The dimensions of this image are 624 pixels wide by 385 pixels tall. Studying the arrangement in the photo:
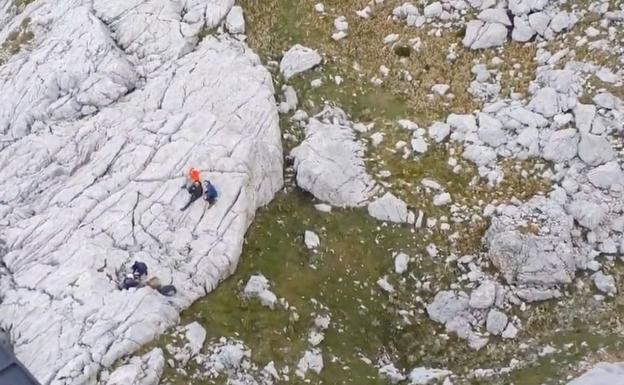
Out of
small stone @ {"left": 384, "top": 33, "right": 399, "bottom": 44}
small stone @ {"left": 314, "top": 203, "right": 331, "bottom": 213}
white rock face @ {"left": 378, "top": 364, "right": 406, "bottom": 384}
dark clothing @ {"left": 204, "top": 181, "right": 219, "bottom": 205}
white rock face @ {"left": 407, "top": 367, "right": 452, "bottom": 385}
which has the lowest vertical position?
white rock face @ {"left": 407, "top": 367, "right": 452, "bottom": 385}

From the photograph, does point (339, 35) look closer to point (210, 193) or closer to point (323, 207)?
point (323, 207)

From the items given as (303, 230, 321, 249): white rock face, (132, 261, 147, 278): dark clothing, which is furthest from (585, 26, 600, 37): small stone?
(132, 261, 147, 278): dark clothing

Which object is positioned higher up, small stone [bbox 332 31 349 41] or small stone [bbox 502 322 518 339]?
small stone [bbox 332 31 349 41]

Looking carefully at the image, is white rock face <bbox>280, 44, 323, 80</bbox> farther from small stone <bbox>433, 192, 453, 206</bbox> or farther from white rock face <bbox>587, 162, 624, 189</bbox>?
white rock face <bbox>587, 162, 624, 189</bbox>

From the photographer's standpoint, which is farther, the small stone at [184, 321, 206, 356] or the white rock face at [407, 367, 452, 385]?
the white rock face at [407, 367, 452, 385]

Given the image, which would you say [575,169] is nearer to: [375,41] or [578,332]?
[578,332]

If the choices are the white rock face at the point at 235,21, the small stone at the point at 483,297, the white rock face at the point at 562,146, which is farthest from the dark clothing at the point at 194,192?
the white rock face at the point at 562,146

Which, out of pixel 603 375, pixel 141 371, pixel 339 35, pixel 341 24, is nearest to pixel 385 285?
pixel 603 375
